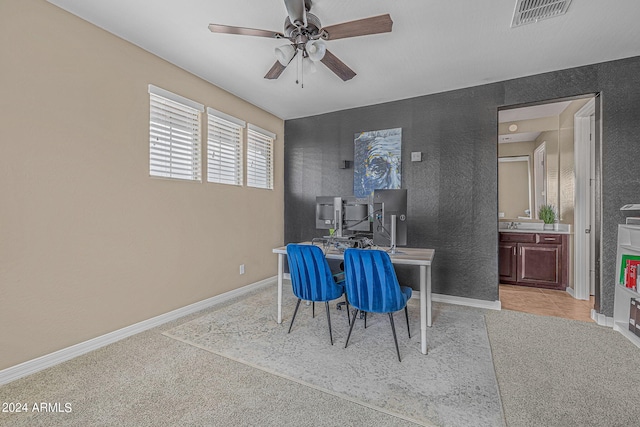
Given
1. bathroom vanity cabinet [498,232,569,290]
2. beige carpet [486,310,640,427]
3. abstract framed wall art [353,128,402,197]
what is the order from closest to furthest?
beige carpet [486,310,640,427] → abstract framed wall art [353,128,402,197] → bathroom vanity cabinet [498,232,569,290]

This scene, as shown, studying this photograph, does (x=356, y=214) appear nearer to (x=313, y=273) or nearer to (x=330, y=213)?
(x=330, y=213)

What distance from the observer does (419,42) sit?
256 cm

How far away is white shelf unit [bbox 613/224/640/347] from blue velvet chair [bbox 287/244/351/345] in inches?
108

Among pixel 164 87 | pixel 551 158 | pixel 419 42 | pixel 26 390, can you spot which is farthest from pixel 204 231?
pixel 551 158

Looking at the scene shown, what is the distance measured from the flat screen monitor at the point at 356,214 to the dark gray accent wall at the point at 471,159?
1109mm

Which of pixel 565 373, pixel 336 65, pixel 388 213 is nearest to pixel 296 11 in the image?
pixel 336 65

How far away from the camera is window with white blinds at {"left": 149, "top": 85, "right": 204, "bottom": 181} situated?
284 cm

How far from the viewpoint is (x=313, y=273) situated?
250 centimetres

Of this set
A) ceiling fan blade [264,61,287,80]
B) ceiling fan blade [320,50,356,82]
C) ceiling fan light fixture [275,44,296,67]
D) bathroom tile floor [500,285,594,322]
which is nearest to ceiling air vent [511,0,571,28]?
ceiling fan blade [320,50,356,82]

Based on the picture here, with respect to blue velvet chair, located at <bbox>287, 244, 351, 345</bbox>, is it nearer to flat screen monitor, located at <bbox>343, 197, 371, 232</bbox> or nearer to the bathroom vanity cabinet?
flat screen monitor, located at <bbox>343, 197, 371, 232</bbox>

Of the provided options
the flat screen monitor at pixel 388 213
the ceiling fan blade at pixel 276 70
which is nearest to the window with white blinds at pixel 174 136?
the ceiling fan blade at pixel 276 70

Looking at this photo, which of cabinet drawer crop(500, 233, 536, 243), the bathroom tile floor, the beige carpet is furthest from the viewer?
cabinet drawer crop(500, 233, 536, 243)

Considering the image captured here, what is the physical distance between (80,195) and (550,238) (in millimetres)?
5720

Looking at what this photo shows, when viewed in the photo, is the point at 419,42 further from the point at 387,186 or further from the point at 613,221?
the point at 613,221
